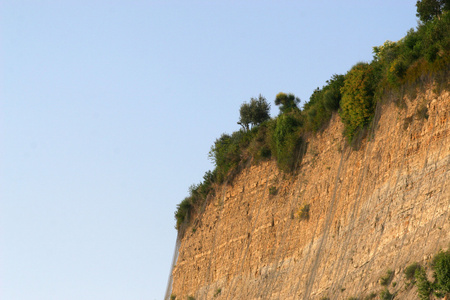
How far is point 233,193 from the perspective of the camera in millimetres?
26625

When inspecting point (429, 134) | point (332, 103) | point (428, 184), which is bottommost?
point (428, 184)

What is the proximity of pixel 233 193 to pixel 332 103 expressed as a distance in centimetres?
622

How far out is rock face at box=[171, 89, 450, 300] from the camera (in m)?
16.7

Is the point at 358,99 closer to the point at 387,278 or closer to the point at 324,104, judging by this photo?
the point at 324,104

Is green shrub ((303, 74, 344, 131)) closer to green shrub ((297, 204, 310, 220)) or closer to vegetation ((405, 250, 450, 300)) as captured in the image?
green shrub ((297, 204, 310, 220))

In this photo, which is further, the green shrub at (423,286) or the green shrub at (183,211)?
the green shrub at (183,211)

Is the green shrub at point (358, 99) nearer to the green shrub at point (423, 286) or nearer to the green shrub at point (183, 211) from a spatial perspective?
the green shrub at point (423, 286)

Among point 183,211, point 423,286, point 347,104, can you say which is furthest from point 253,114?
point 423,286

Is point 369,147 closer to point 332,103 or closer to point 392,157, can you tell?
point 392,157

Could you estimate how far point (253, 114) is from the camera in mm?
30828

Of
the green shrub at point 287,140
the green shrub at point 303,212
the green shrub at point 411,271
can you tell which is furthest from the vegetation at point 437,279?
the green shrub at point 287,140

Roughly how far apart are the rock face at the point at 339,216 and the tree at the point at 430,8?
7.88ft

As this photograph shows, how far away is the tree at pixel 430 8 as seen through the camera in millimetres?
19266

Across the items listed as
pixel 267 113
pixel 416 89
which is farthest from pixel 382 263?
pixel 267 113
